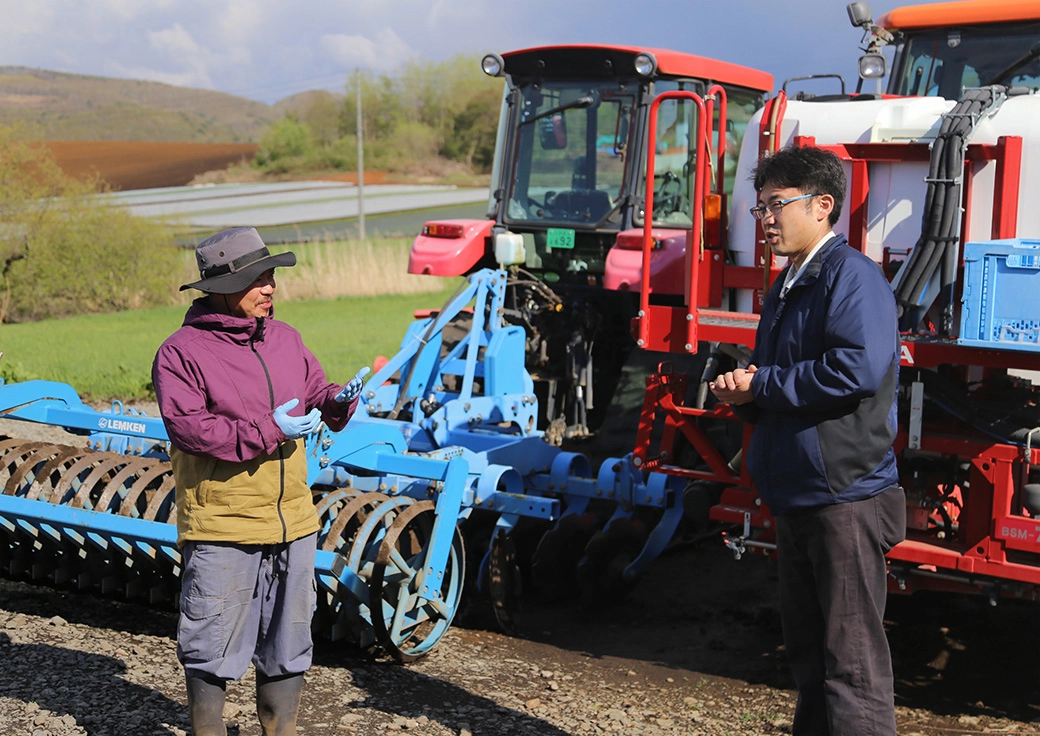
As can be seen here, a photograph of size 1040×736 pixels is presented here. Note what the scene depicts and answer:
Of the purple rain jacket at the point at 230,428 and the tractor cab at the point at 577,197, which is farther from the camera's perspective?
the tractor cab at the point at 577,197

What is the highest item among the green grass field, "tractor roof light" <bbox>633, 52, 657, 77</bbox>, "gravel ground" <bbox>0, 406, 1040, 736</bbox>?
"tractor roof light" <bbox>633, 52, 657, 77</bbox>

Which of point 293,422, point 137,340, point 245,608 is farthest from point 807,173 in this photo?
point 137,340

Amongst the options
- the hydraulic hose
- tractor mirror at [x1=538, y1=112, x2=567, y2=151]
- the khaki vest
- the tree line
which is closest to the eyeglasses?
the hydraulic hose

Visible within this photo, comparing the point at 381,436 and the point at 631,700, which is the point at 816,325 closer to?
the point at 631,700

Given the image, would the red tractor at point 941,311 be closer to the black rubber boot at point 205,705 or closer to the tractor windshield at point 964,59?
the tractor windshield at point 964,59

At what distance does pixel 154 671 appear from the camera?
4.30m

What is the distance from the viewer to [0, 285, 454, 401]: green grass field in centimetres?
1071

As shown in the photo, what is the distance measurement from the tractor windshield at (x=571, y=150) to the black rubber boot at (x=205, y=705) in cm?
459

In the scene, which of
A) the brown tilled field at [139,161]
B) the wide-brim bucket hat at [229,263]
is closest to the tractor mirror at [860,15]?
the wide-brim bucket hat at [229,263]

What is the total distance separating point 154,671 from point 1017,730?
10.5 feet

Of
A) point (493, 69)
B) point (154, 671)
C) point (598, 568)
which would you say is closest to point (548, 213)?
point (493, 69)

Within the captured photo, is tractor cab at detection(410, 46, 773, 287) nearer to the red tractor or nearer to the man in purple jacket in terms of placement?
the red tractor

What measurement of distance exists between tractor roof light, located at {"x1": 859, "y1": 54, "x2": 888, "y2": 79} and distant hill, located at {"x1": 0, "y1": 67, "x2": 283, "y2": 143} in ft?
281

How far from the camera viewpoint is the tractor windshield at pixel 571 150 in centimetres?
734
